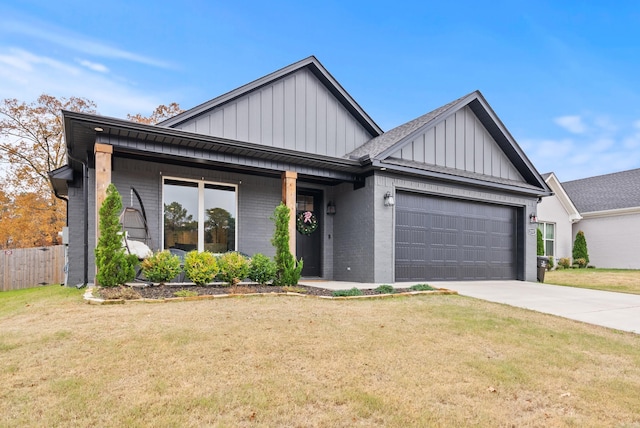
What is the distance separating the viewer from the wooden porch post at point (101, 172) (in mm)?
6962

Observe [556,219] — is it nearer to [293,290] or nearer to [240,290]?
[293,290]

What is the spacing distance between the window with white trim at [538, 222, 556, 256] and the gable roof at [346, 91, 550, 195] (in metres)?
7.23

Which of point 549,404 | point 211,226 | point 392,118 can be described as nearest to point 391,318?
point 549,404

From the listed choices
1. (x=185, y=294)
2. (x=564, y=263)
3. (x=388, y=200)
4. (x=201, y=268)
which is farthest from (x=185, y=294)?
(x=564, y=263)

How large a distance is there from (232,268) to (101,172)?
2.94 meters

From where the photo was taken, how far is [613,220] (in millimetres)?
19719

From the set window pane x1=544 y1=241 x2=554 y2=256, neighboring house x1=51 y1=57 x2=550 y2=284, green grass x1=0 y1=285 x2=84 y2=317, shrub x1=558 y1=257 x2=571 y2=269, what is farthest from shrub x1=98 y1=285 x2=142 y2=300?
shrub x1=558 y1=257 x2=571 y2=269

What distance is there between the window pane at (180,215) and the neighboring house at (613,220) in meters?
19.9

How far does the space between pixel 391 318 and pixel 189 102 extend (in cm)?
1971

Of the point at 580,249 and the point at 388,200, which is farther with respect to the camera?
the point at 580,249

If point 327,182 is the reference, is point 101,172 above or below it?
below

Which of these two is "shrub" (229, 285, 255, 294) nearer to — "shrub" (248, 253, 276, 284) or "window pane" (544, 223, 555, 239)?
"shrub" (248, 253, 276, 284)

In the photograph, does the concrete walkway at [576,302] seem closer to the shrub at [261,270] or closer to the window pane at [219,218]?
the shrub at [261,270]

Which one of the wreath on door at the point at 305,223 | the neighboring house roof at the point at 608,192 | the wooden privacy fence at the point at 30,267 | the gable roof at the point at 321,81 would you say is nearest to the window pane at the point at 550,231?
the neighboring house roof at the point at 608,192
